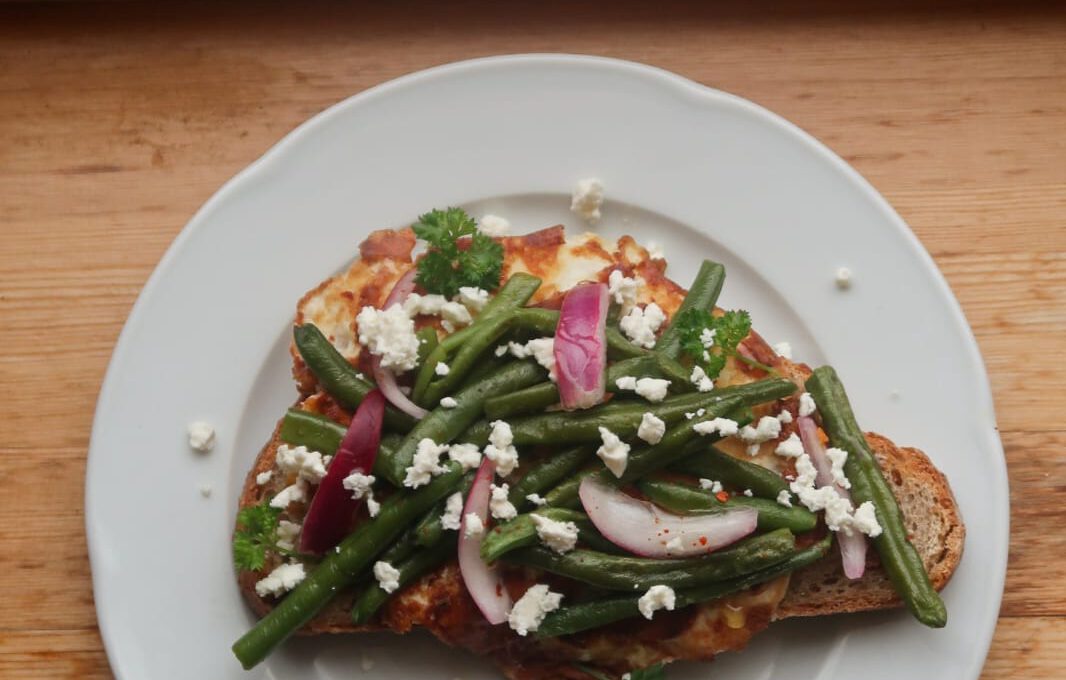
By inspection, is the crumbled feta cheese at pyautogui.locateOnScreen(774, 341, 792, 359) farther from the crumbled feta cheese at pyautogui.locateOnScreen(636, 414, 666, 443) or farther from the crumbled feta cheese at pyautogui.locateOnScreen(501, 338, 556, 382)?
the crumbled feta cheese at pyautogui.locateOnScreen(501, 338, 556, 382)

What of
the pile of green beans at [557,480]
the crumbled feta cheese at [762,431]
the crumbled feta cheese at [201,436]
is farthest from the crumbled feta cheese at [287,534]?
the crumbled feta cheese at [762,431]

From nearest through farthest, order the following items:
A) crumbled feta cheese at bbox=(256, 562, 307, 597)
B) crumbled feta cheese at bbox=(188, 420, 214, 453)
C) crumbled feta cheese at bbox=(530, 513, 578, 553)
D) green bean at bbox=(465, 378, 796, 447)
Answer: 1. crumbled feta cheese at bbox=(530, 513, 578, 553)
2. green bean at bbox=(465, 378, 796, 447)
3. crumbled feta cheese at bbox=(256, 562, 307, 597)
4. crumbled feta cheese at bbox=(188, 420, 214, 453)

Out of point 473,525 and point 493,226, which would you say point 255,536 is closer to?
point 473,525

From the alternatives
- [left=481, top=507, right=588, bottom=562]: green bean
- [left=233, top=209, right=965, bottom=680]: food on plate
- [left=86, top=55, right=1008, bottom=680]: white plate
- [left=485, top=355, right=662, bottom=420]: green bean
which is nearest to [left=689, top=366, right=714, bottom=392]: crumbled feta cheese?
[left=233, top=209, right=965, bottom=680]: food on plate

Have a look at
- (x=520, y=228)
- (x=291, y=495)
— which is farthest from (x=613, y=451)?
(x=520, y=228)

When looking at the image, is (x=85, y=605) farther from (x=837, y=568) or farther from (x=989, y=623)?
(x=989, y=623)

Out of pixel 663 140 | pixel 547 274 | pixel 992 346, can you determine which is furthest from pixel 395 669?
pixel 992 346
